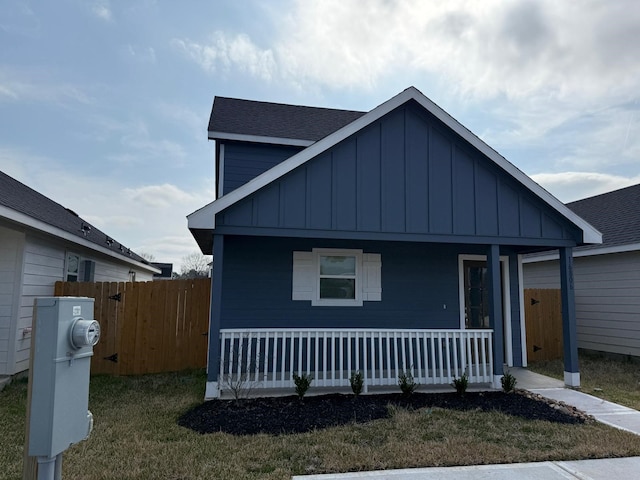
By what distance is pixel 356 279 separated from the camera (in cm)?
803

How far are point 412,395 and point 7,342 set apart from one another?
6560 mm

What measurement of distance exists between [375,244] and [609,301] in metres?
6.75

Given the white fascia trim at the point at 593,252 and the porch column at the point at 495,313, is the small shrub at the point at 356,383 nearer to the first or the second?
the porch column at the point at 495,313

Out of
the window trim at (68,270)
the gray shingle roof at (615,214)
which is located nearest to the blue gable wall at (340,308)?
the window trim at (68,270)

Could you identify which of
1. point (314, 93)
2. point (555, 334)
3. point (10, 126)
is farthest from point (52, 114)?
Answer: point (555, 334)

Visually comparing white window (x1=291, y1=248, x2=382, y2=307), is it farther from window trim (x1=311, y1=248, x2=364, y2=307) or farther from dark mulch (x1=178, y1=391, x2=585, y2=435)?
dark mulch (x1=178, y1=391, x2=585, y2=435)

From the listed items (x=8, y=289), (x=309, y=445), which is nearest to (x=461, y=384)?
(x=309, y=445)

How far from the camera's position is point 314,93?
1330 cm

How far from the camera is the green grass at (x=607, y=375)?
6566 mm

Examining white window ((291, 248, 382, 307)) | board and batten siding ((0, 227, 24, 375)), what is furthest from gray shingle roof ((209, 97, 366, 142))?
board and batten siding ((0, 227, 24, 375))

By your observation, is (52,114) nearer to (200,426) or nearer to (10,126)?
(10,126)

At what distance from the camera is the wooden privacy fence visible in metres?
8.11

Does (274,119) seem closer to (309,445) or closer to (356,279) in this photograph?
(356,279)

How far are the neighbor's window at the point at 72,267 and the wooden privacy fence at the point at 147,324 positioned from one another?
1.08 metres
